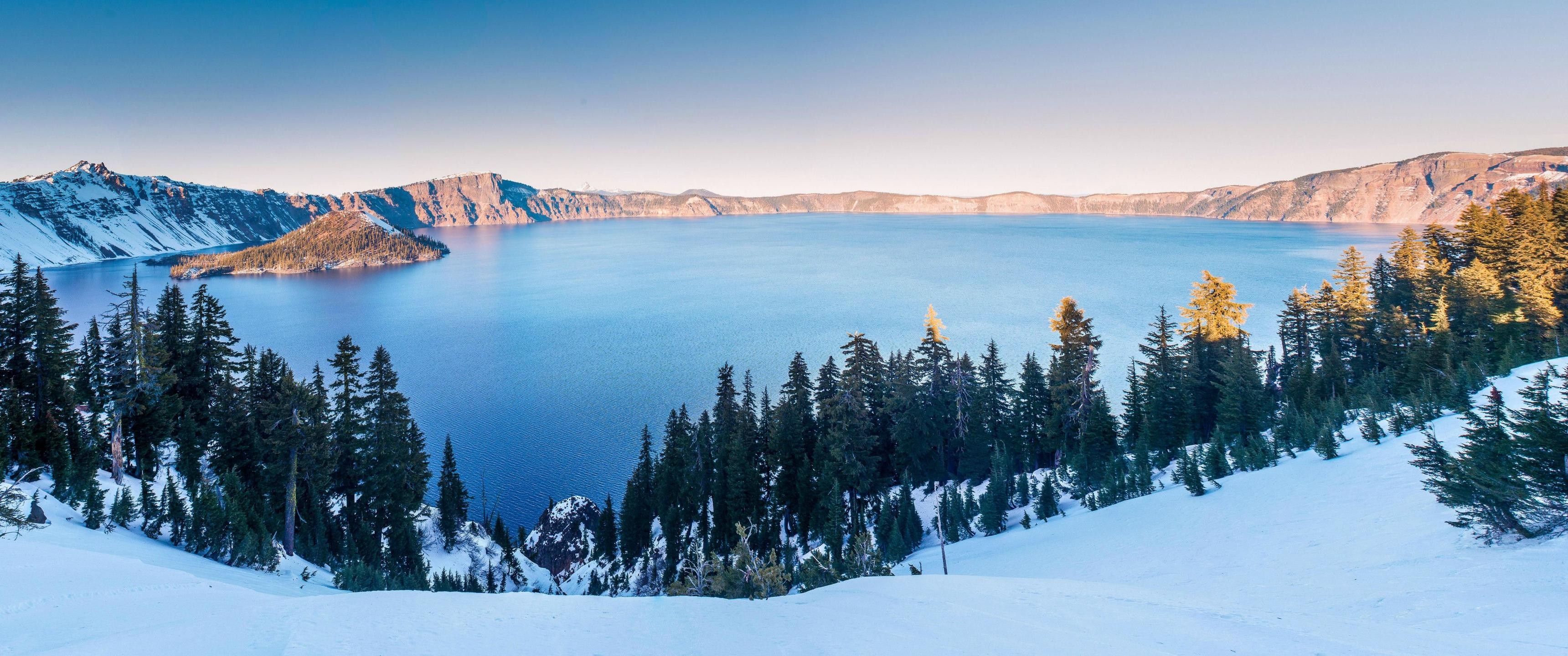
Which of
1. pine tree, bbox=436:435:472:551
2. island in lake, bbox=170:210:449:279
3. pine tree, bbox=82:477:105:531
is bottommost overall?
pine tree, bbox=436:435:472:551

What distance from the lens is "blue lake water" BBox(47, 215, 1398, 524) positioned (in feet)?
162

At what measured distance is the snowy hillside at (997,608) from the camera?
26.3 ft

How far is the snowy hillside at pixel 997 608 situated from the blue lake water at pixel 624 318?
29922 millimetres

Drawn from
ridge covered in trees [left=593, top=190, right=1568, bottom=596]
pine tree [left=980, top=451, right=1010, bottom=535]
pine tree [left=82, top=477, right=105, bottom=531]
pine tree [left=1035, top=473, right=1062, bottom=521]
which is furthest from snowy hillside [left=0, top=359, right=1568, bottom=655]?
pine tree [left=980, top=451, right=1010, bottom=535]

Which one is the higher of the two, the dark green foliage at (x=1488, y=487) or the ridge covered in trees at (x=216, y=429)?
the dark green foliage at (x=1488, y=487)

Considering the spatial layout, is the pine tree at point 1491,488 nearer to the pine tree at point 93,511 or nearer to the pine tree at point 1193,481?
the pine tree at point 1193,481

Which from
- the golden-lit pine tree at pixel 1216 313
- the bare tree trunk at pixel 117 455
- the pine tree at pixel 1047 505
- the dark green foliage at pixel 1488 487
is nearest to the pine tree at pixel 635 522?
the pine tree at pixel 1047 505

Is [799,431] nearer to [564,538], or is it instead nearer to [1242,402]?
[564,538]

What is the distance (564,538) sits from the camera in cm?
3547

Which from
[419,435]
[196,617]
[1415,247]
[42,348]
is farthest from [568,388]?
[1415,247]

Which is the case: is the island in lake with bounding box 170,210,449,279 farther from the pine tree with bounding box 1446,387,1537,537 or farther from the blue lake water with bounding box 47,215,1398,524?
the pine tree with bounding box 1446,387,1537,537

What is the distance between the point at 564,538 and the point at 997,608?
99.5 feet

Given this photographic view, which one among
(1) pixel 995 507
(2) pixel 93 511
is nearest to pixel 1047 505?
(1) pixel 995 507

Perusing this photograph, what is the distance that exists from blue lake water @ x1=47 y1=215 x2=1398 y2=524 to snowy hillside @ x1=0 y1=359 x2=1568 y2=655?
98.2 ft
